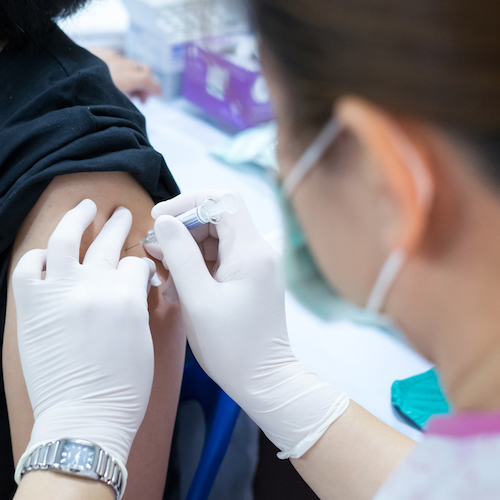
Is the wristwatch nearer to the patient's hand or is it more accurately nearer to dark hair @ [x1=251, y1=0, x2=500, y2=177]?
dark hair @ [x1=251, y1=0, x2=500, y2=177]

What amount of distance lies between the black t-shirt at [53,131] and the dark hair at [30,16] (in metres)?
0.03

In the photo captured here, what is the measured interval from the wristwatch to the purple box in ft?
4.13

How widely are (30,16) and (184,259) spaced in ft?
2.00

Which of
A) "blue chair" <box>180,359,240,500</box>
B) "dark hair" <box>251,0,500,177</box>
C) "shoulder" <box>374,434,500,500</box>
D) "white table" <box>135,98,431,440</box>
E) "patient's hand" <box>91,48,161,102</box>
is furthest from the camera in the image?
"patient's hand" <box>91,48,161,102</box>

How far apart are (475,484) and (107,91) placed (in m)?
0.97

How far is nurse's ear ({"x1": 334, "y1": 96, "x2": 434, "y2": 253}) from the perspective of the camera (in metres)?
0.42

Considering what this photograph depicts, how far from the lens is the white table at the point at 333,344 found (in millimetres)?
1186

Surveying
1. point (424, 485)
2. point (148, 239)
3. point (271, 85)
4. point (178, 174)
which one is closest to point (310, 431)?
point (424, 485)

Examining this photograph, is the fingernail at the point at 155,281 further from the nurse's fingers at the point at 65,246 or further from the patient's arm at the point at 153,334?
the nurse's fingers at the point at 65,246

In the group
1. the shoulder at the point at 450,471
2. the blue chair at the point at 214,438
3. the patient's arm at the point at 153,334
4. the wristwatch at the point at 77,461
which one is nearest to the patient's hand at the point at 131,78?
the patient's arm at the point at 153,334

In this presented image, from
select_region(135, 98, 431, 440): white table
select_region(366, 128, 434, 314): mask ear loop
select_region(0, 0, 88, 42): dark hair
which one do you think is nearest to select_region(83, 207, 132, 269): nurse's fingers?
select_region(135, 98, 431, 440): white table

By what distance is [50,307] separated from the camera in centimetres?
86

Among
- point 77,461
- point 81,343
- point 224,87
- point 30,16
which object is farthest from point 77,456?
point 224,87

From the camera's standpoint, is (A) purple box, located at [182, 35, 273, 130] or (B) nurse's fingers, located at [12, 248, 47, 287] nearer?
(B) nurse's fingers, located at [12, 248, 47, 287]
